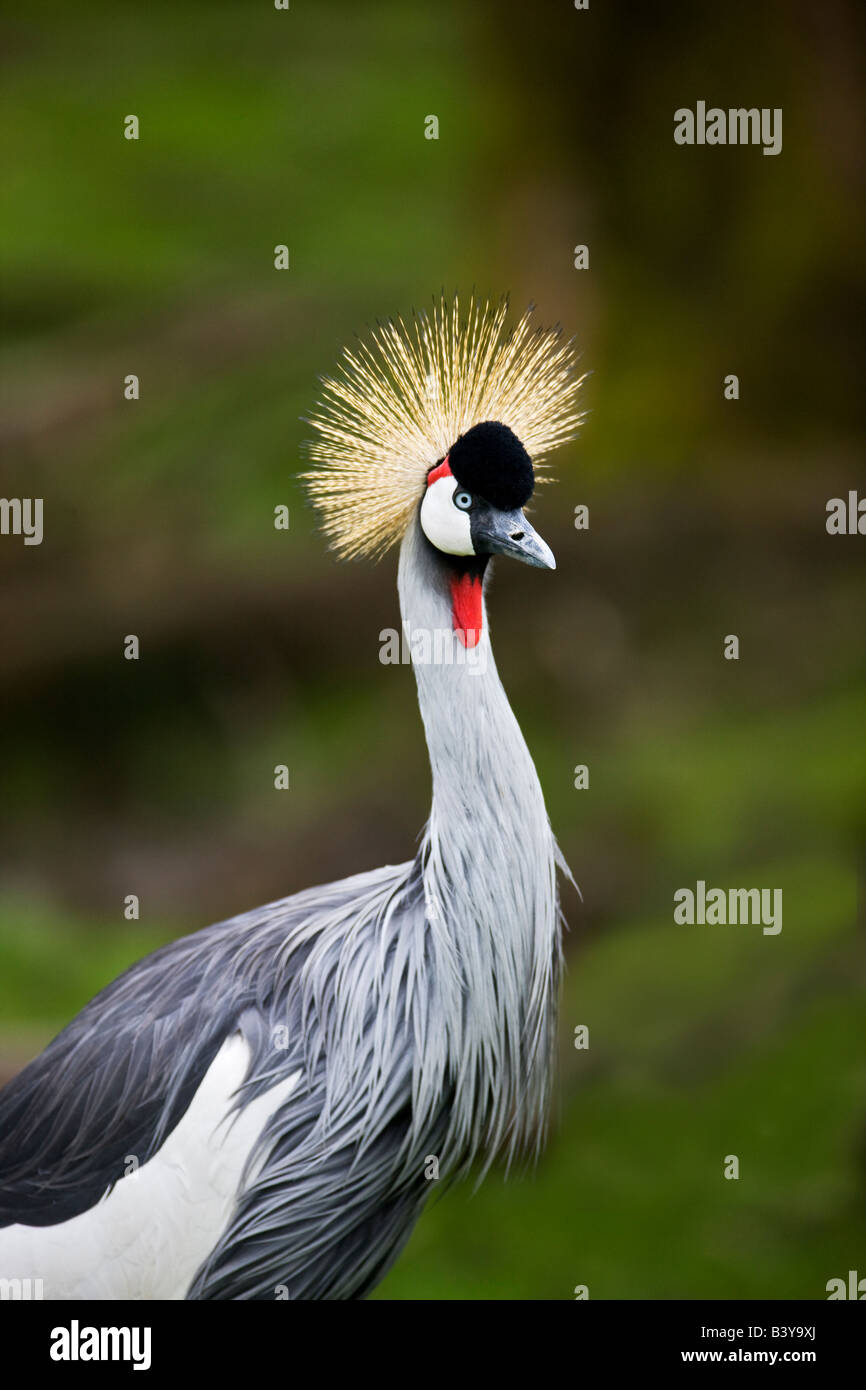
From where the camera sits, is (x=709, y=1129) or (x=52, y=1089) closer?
(x=52, y=1089)

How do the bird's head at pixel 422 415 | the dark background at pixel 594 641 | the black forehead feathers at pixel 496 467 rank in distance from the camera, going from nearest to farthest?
the black forehead feathers at pixel 496 467 → the bird's head at pixel 422 415 → the dark background at pixel 594 641

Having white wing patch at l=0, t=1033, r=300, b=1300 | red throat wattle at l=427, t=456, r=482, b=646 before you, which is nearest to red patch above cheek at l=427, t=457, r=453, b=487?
red throat wattle at l=427, t=456, r=482, b=646

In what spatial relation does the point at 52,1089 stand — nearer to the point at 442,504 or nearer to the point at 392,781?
the point at 442,504

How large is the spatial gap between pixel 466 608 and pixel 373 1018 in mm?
553

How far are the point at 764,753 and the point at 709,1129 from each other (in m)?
1.69

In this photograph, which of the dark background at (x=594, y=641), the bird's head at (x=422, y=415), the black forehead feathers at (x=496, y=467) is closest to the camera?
the black forehead feathers at (x=496, y=467)

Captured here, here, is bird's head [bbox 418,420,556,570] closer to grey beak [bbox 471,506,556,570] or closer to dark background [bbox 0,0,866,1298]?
grey beak [bbox 471,506,556,570]

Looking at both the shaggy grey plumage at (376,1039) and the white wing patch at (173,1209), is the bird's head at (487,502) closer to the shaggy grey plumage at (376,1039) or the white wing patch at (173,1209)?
the shaggy grey plumage at (376,1039)

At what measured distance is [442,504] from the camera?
1.96m

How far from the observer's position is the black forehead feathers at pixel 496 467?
1.93 meters

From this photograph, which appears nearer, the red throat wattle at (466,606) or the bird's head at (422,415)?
the red throat wattle at (466,606)

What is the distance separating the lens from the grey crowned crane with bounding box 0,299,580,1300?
1984 millimetres

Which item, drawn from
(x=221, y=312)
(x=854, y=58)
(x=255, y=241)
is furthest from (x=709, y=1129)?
(x=255, y=241)

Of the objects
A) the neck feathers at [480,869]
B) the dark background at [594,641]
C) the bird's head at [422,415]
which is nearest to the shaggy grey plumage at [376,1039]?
the neck feathers at [480,869]
